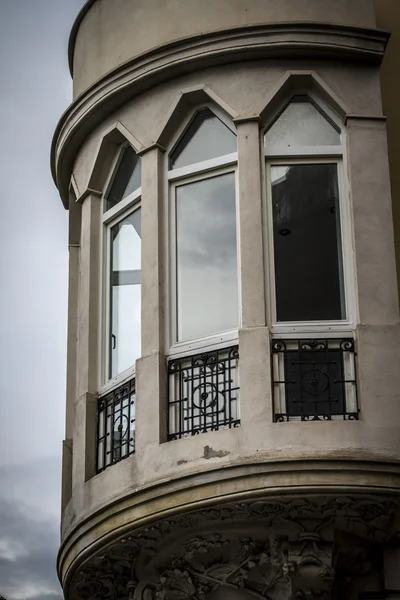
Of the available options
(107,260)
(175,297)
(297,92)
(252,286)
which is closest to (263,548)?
(252,286)

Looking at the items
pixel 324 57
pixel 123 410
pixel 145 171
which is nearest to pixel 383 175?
pixel 324 57

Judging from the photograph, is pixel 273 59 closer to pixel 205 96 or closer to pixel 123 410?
pixel 205 96

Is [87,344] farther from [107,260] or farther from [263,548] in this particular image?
[263,548]

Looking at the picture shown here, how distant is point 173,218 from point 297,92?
1.73 metres

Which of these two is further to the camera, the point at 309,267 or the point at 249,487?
the point at 309,267

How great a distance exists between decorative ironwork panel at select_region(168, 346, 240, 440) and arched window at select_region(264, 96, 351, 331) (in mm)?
627

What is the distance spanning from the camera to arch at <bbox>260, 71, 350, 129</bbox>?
14594 millimetres

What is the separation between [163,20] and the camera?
608 inches

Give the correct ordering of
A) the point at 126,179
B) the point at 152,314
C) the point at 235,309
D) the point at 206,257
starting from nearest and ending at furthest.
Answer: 1. the point at 235,309
2. the point at 152,314
3. the point at 206,257
4. the point at 126,179

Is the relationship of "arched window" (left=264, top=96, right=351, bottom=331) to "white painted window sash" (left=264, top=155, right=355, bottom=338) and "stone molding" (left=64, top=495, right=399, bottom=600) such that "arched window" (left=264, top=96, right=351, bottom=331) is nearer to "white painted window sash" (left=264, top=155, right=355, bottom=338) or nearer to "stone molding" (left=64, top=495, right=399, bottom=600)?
"white painted window sash" (left=264, top=155, right=355, bottom=338)

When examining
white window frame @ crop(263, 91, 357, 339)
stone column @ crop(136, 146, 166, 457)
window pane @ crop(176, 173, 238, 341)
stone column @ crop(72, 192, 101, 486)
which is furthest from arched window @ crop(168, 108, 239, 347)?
stone column @ crop(72, 192, 101, 486)

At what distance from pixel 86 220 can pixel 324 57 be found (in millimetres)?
3031

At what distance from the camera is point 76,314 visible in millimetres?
16406

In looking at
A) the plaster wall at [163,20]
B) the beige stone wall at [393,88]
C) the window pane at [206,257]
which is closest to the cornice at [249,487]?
the window pane at [206,257]
